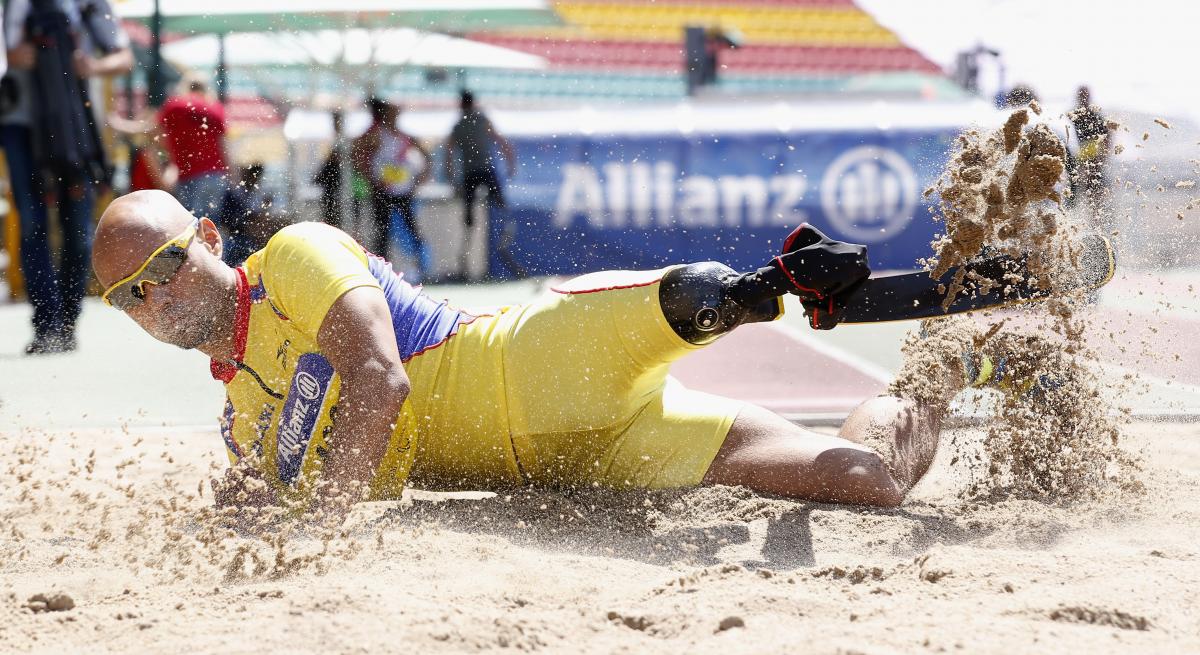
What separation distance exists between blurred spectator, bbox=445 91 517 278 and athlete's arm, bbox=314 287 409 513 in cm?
878

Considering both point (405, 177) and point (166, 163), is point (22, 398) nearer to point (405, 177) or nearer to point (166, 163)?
point (166, 163)

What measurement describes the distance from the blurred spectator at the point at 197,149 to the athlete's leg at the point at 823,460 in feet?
20.5

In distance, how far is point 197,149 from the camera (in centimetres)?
873

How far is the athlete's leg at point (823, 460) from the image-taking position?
326 centimetres

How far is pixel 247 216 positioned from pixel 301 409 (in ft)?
19.9

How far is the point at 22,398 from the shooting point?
5.71 meters

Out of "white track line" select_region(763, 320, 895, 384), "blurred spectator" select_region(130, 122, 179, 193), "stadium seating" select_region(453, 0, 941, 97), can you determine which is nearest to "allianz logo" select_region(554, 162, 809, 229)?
"white track line" select_region(763, 320, 895, 384)

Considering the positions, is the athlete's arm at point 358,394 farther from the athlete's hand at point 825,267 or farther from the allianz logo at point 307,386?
the athlete's hand at point 825,267

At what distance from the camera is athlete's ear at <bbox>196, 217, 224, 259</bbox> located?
123 inches

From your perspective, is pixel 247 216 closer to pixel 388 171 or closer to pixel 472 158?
pixel 388 171

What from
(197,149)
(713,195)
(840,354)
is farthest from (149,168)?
(840,354)

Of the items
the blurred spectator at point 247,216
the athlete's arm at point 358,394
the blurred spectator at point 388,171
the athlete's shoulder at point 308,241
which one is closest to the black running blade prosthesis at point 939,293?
the athlete's arm at point 358,394

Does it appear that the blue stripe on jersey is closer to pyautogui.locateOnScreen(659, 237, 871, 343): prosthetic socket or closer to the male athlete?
the male athlete

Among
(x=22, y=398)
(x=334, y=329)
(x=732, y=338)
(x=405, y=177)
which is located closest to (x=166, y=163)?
(x=405, y=177)
